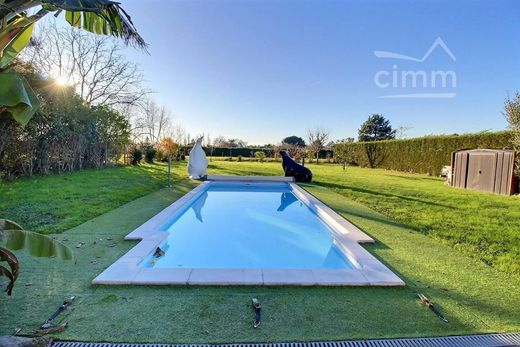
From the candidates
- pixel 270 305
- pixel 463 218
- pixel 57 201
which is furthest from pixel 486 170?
pixel 57 201

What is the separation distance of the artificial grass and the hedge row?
550 inches

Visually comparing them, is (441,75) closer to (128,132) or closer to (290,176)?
(290,176)

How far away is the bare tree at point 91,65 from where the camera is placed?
80.2ft

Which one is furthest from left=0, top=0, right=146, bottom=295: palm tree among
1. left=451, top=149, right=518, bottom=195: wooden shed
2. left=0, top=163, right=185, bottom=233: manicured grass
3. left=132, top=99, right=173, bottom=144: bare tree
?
left=132, top=99, right=173, bottom=144: bare tree

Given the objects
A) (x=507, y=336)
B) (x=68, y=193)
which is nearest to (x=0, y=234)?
(x=507, y=336)

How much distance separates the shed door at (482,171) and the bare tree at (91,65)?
84.7 feet

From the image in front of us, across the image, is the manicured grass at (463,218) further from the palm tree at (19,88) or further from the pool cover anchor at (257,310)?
the palm tree at (19,88)

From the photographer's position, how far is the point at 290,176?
50.4 feet

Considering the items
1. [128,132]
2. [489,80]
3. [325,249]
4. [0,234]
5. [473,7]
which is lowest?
[325,249]

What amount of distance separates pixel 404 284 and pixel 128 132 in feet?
72.3

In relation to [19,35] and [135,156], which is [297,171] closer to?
[19,35]

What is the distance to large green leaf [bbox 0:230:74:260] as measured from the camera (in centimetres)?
239

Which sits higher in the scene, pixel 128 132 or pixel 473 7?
pixel 473 7

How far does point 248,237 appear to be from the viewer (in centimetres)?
652
